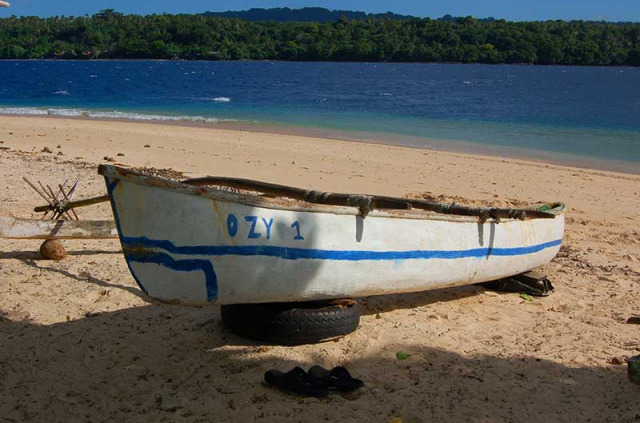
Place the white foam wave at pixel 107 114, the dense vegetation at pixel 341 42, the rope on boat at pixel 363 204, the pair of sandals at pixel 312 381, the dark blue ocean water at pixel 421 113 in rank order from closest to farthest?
the pair of sandals at pixel 312 381 < the rope on boat at pixel 363 204 < the dark blue ocean water at pixel 421 113 < the white foam wave at pixel 107 114 < the dense vegetation at pixel 341 42

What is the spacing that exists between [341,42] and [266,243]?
11163 centimetres

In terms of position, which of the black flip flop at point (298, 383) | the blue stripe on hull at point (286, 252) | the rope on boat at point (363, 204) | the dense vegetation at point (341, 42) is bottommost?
the black flip flop at point (298, 383)

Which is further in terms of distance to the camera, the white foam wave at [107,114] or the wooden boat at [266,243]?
the white foam wave at [107,114]

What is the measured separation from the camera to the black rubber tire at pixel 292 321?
171 inches

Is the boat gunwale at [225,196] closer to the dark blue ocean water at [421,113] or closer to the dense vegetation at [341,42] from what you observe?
the dark blue ocean water at [421,113]

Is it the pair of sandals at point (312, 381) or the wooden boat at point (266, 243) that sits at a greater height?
the wooden boat at point (266, 243)

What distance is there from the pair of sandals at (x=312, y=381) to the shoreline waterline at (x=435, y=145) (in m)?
12.1

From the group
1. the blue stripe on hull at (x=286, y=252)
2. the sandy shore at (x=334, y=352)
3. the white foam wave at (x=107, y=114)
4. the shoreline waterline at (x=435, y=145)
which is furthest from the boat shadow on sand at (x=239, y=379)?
the white foam wave at (x=107, y=114)

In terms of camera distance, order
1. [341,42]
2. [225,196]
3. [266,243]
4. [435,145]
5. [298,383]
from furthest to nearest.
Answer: [341,42]
[435,145]
[266,243]
[225,196]
[298,383]

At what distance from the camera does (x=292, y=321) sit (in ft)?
14.2

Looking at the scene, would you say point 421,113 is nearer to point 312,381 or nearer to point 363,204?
point 363,204

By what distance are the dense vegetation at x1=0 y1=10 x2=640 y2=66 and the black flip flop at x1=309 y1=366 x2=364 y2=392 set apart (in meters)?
107

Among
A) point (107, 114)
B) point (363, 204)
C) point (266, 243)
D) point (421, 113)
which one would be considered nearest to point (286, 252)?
point (266, 243)

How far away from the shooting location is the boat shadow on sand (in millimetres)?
3637
